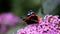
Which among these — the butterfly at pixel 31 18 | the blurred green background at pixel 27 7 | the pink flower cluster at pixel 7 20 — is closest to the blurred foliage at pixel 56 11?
the blurred green background at pixel 27 7

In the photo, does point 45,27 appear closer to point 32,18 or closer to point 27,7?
point 32,18

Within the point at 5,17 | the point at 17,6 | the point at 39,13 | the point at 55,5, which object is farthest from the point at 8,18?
the point at 55,5

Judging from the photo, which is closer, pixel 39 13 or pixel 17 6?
pixel 39 13

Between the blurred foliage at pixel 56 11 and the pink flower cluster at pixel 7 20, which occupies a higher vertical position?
the blurred foliage at pixel 56 11

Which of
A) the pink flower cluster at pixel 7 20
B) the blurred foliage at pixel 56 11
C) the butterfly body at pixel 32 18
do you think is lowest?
the pink flower cluster at pixel 7 20

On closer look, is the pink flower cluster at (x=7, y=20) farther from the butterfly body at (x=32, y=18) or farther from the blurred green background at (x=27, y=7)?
the butterfly body at (x=32, y=18)

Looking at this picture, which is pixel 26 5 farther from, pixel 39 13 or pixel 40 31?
pixel 40 31

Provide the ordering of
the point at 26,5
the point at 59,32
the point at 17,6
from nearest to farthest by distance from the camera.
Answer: the point at 59,32 < the point at 26,5 < the point at 17,6
